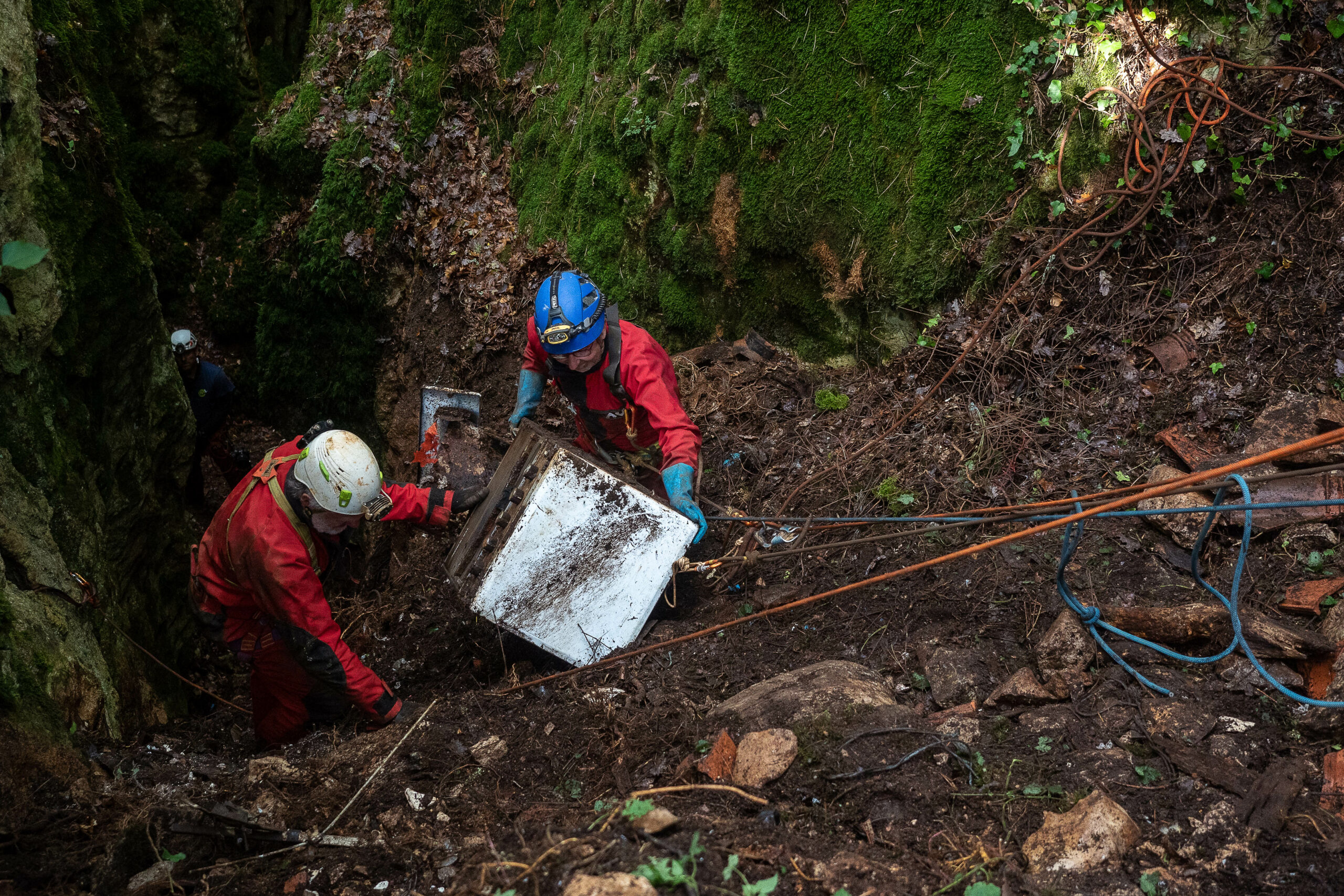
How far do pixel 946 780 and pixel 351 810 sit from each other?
231cm

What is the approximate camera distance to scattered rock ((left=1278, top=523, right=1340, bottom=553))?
3.25m

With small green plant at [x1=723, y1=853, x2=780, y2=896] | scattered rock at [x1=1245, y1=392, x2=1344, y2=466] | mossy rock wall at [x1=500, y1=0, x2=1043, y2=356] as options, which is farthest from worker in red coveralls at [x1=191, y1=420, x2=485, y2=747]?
scattered rock at [x1=1245, y1=392, x2=1344, y2=466]

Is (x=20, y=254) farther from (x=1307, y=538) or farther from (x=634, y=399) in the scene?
(x=1307, y=538)

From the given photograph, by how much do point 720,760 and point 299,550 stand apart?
2.25 metres

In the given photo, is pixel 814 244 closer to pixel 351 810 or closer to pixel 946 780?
pixel 946 780

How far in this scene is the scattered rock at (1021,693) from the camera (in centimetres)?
304

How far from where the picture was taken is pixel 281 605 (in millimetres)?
3805

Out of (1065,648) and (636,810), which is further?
(1065,648)

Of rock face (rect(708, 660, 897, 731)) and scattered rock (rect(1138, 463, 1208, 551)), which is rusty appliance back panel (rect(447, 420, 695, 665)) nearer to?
rock face (rect(708, 660, 897, 731))

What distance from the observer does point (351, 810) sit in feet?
10.5

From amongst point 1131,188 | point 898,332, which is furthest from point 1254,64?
point 898,332

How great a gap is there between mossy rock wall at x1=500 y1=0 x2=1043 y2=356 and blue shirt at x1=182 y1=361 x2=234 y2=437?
321 centimetres

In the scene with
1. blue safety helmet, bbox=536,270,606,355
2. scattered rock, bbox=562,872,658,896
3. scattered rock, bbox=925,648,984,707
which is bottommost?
scattered rock, bbox=925,648,984,707

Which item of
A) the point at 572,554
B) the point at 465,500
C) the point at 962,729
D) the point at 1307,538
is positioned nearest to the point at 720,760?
the point at 962,729
